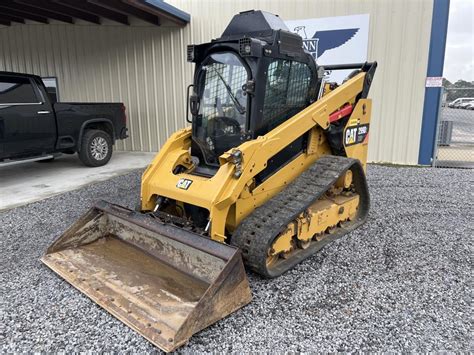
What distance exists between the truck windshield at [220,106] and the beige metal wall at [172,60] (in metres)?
5.50

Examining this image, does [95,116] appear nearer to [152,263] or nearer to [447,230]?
[152,263]

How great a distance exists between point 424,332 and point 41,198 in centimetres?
589

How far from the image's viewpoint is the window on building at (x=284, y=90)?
373 centimetres

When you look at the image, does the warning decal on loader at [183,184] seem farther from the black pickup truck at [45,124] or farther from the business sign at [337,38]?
the business sign at [337,38]

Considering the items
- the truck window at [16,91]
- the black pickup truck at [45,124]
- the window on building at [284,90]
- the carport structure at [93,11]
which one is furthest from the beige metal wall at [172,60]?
the window on building at [284,90]

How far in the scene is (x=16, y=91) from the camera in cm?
699

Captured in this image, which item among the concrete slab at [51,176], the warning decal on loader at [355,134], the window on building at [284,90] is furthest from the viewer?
the concrete slab at [51,176]

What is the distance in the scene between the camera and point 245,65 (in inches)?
142

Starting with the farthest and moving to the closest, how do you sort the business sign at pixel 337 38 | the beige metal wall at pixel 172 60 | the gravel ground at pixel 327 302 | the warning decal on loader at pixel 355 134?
the business sign at pixel 337 38, the beige metal wall at pixel 172 60, the warning decal on loader at pixel 355 134, the gravel ground at pixel 327 302

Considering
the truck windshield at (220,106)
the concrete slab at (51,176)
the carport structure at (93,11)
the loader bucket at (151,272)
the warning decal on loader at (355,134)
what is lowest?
the concrete slab at (51,176)

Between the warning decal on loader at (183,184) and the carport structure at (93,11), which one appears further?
the carport structure at (93,11)

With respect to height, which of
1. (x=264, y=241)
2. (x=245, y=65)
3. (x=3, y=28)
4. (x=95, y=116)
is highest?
(x=3, y=28)

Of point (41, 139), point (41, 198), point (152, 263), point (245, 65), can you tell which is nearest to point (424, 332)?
point (152, 263)

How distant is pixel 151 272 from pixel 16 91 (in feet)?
18.5
